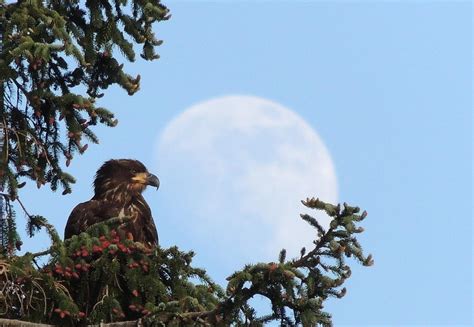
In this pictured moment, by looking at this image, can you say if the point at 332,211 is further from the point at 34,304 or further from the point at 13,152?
the point at 13,152

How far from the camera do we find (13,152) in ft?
29.1

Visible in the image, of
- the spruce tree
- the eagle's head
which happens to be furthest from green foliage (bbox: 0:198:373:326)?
the eagle's head

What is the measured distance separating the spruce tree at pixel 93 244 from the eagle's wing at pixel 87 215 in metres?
0.92

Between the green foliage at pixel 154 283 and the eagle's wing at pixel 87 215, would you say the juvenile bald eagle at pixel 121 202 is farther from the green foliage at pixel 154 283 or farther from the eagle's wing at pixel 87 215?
the green foliage at pixel 154 283

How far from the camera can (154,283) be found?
7.96 meters

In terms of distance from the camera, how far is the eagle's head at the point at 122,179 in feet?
36.2

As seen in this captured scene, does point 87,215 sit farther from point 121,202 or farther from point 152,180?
point 152,180

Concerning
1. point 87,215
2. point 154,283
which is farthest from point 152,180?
point 154,283

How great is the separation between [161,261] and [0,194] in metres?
1.78

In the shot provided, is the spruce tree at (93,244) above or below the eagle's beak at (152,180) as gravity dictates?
below

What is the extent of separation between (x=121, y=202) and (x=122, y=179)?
0.42 metres

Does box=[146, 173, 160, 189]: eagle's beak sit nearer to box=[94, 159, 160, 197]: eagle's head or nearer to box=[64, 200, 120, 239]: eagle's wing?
box=[94, 159, 160, 197]: eagle's head

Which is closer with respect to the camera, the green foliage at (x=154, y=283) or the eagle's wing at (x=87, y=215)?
the green foliage at (x=154, y=283)

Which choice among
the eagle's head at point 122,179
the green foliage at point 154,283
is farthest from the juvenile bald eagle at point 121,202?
the green foliage at point 154,283
